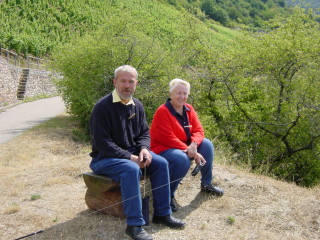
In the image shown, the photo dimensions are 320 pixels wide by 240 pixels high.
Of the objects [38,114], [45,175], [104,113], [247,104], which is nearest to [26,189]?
[45,175]

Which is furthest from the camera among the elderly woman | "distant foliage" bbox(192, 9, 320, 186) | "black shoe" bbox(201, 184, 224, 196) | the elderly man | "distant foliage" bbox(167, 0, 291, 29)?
"distant foliage" bbox(167, 0, 291, 29)

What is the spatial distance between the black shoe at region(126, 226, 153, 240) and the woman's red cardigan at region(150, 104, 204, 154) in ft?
3.87

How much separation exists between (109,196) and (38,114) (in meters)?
12.8

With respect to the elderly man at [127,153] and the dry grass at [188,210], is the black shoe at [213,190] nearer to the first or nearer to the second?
the dry grass at [188,210]

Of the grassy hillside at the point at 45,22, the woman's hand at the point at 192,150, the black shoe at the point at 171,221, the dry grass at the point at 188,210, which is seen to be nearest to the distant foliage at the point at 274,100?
the dry grass at the point at 188,210

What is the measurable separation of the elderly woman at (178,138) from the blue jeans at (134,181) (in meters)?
0.35

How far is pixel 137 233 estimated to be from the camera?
3.89 m

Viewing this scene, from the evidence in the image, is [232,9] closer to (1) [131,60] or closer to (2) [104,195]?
(1) [131,60]

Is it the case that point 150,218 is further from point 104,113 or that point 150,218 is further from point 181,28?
point 181,28

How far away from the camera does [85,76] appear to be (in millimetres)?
11578

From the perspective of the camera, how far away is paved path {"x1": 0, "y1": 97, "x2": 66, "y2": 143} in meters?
11.9

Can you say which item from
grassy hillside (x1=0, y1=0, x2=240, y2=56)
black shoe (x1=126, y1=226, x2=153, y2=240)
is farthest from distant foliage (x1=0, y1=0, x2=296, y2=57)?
black shoe (x1=126, y1=226, x2=153, y2=240)

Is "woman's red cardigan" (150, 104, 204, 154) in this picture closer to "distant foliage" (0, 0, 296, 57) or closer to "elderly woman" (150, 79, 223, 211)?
"elderly woman" (150, 79, 223, 211)

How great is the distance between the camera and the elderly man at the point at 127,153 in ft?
13.1
